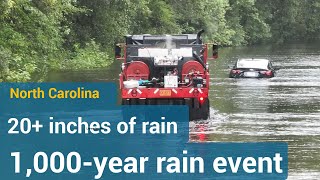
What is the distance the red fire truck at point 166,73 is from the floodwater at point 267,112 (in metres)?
0.91

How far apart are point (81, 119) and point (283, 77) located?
2387 cm

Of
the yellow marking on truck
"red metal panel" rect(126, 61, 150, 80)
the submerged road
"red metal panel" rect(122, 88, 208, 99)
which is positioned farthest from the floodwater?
A: "red metal panel" rect(126, 61, 150, 80)

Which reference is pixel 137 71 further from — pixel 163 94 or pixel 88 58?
pixel 88 58

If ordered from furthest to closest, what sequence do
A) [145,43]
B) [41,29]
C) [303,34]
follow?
[303,34] < [41,29] < [145,43]

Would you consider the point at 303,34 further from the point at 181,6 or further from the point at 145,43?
the point at 145,43

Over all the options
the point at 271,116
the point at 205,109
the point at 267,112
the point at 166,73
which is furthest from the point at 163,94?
the point at 267,112

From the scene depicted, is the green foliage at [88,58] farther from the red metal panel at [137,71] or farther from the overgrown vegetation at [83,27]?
the red metal panel at [137,71]

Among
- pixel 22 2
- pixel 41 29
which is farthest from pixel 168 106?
pixel 41 29

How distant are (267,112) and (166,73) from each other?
420cm

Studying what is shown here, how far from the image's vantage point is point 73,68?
166 feet

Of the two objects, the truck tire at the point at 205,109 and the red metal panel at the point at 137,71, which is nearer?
the truck tire at the point at 205,109

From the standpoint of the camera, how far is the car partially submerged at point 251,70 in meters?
46.6

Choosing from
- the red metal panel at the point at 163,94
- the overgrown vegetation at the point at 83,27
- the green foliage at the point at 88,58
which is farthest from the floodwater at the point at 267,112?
the overgrown vegetation at the point at 83,27

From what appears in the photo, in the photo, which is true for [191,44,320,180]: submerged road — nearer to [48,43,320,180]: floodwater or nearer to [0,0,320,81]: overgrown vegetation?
[48,43,320,180]: floodwater
